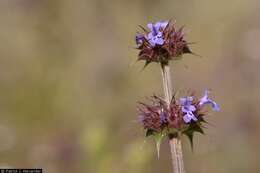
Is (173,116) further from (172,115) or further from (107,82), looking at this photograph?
(107,82)

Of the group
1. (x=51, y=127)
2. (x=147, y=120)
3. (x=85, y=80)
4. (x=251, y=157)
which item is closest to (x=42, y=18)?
(x=85, y=80)

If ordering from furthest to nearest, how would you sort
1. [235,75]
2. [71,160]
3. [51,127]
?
[235,75] → [51,127] → [71,160]

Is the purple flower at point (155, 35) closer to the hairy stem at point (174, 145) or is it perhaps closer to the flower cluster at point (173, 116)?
the hairy stem at point (174, 145)

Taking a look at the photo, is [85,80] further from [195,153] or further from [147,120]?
[147,120]

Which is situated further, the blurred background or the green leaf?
the blurred background

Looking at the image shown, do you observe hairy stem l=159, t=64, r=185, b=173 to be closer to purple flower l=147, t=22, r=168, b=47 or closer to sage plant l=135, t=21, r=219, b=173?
sage plant l=135, t=21, r=219, b=173

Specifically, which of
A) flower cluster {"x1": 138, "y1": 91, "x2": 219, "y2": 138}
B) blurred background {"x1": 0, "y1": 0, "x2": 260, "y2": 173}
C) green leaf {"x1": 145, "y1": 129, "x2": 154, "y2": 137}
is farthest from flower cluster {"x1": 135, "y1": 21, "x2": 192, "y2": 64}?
blurred background {"x1": 0, "y1": 0, "x2": 260, "y2": 173}

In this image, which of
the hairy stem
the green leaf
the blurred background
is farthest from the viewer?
the blurred background
